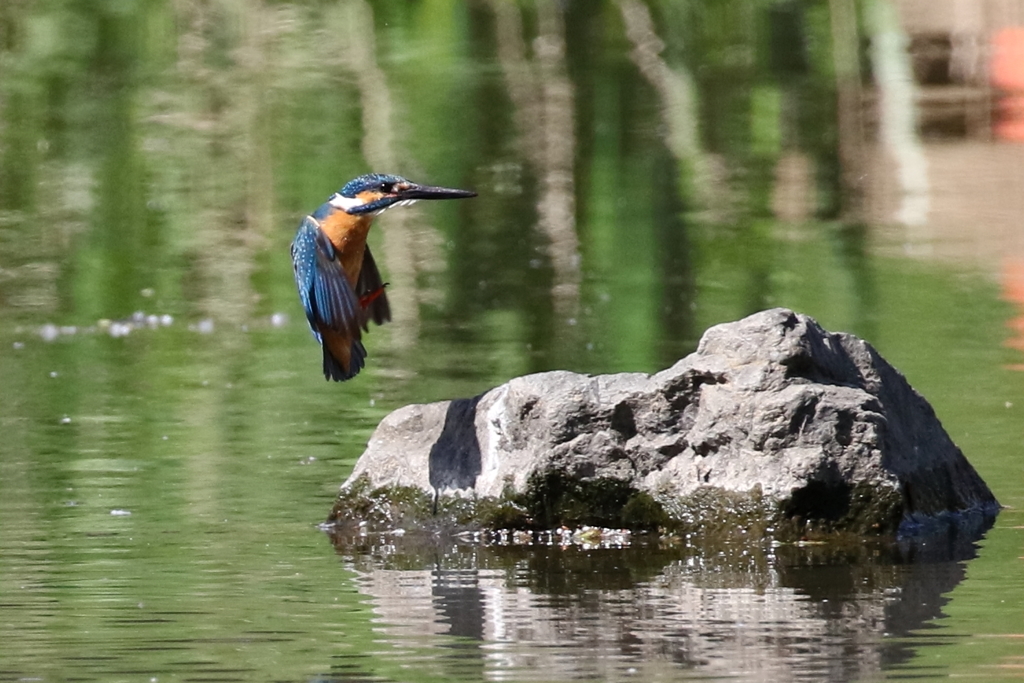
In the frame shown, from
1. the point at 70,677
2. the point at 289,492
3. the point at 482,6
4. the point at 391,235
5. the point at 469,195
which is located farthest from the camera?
the point at 482,6

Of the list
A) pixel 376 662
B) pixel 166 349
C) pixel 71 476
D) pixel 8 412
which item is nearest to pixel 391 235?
pixel 166 349

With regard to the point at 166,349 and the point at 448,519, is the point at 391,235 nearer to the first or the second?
the point at 166,349

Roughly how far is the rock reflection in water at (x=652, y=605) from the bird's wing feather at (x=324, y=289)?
74 cm

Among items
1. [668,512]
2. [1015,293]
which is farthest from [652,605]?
[1015,293]

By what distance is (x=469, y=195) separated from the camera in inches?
277

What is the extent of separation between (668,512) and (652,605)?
98 centimetres

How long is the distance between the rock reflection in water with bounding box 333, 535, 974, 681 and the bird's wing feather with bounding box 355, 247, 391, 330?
100 cm

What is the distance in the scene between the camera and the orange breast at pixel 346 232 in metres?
7.11

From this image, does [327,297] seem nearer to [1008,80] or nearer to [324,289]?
[324,289]

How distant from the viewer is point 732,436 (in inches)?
263

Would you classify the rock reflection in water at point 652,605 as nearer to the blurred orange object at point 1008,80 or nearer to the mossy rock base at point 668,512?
the mossy rock base at point 668,512

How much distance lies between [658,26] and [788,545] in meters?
18.3

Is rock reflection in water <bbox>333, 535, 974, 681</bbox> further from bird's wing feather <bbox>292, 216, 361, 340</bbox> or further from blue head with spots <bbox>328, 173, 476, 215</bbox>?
blue head with spots <bbox>328, 173, 476, 215</bbox>

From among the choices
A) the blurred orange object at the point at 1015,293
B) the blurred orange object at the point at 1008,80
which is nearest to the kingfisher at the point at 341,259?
the blurred orange object at the point at 1015,293
